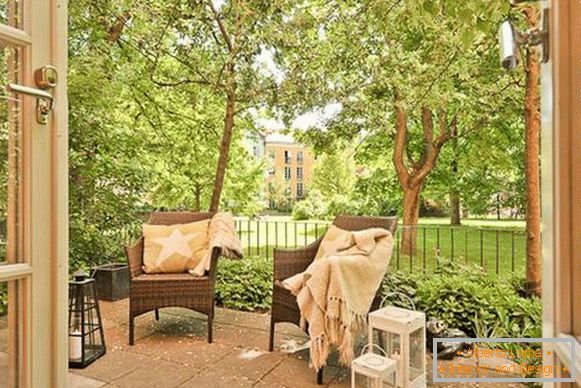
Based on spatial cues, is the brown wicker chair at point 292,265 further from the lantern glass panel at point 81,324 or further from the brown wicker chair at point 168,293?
the lantern glass panel at point 81,324

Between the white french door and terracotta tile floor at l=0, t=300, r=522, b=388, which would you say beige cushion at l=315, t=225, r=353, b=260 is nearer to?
terracotta tile floor at l=0, t=300, r=522, b=388

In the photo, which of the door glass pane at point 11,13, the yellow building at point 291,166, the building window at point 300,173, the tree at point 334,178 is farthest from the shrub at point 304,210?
the building window at point 300,173

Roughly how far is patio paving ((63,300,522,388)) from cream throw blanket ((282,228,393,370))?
0.24 metres

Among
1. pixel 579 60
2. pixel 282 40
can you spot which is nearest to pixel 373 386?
pixel 579 60

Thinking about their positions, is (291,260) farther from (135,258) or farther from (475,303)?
(475,303)

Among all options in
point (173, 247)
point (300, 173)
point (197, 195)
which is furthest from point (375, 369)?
point (300, 173)

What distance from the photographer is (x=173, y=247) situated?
3.18 metres

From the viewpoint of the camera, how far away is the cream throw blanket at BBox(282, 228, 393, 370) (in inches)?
90.0

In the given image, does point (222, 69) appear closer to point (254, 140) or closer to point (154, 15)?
point (154, 15)

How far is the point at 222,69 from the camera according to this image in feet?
14.4

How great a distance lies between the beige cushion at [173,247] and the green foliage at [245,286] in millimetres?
720

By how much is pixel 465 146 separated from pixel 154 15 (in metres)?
5.68

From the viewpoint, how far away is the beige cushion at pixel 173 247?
312 centimetres

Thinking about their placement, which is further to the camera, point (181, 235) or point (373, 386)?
point (181, 235)
